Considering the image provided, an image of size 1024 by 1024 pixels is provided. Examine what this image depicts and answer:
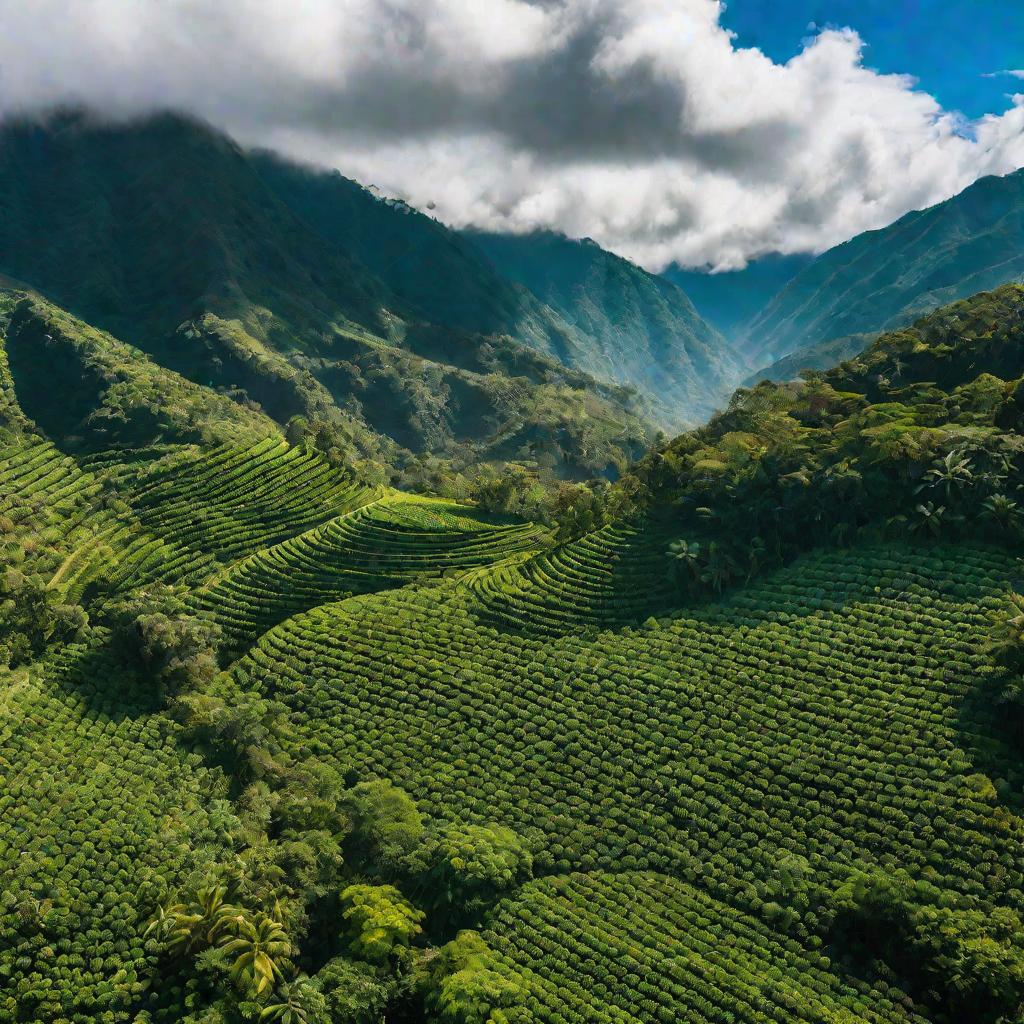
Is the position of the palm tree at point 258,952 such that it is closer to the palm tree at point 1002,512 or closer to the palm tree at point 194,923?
the palm tree at point 194,923

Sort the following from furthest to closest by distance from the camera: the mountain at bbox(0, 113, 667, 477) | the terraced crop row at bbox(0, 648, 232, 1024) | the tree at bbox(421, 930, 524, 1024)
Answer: the mountain at bbox(0, 113, 667, 477) < the terraced crop row at bbox(0, 648, 232, 1024) < the tree at bbox(421, 930, 524, 1024)

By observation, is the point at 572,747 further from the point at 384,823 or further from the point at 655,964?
the point at 655,964

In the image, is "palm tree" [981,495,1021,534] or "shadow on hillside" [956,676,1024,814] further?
"palm tree" [981,495,1021,534]

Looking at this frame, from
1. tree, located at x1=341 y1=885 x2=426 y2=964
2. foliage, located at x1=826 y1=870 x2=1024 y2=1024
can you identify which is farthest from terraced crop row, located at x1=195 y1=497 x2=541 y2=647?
foliage, located at x1=826 y1=870 x2=1024 y2=1024

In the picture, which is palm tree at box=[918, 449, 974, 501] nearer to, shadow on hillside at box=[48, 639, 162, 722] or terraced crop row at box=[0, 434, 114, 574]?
shadow on hillside at box=[48, 639, 162, 722]

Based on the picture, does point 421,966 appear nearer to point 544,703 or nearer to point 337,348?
point 544,703

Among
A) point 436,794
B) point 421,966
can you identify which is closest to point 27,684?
point 436,794

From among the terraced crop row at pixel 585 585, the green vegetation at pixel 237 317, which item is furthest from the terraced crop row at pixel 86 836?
the green vegetation at pixel 237 317
